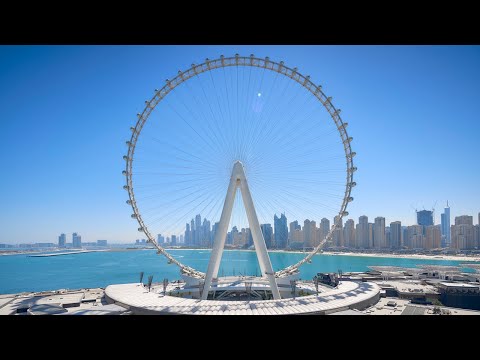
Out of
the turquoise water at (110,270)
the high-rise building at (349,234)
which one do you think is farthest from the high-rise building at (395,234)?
the turquoise water at (110,270)

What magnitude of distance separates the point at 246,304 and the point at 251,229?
3.57 m

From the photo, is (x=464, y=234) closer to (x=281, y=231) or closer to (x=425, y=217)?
(x=425, y=217)

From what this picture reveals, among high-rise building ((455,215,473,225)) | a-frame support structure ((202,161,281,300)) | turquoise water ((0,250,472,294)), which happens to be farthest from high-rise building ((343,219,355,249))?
a-frame support structure ((202,161,281,300))

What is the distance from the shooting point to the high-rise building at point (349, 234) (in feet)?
293

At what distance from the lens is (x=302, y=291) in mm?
17641

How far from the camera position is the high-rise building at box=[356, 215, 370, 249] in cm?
8725

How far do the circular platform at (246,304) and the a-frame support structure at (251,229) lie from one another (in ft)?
5.87

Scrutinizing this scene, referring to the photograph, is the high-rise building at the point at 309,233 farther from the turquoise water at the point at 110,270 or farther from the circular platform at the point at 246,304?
the circular platform at the point at 246,304

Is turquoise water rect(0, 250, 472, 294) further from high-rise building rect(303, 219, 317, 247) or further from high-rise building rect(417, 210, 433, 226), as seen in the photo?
Result: high-rise building rect(417, 210, 433, 226)

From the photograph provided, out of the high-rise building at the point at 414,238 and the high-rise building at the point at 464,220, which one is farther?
the high-rise building at the point at 414,238

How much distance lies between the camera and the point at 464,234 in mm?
79125

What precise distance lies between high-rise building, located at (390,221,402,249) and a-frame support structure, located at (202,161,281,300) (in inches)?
3242
